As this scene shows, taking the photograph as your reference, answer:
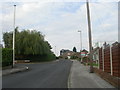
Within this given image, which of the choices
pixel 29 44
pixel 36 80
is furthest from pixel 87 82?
pixel 29 44

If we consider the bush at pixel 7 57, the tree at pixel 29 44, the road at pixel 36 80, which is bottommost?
the road at pixel 36 80

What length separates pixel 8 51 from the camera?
34594 millimetres

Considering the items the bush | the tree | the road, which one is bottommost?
the road

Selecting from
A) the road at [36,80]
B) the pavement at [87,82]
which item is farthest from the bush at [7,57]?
the pavement at [87,82]

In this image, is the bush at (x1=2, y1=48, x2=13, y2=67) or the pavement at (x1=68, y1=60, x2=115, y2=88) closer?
the pavement at (x1=68, y1=60, x2=115, y2=88)

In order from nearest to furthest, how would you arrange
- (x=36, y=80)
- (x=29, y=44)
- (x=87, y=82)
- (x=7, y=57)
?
(x=87, y=82), (x=36, y=80), (x=7, y=57), (x=29, y=44)

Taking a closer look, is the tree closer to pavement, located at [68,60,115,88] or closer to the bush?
the bush

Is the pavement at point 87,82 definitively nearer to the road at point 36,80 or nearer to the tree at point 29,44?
the road at point 36,80

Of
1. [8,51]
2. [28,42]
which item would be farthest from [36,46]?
[8,51]

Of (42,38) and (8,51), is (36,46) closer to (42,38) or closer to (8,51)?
(42,38)

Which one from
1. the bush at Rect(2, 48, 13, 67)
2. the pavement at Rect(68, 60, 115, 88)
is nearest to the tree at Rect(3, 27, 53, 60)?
the bush at Rect(2, 48, 13, 67)

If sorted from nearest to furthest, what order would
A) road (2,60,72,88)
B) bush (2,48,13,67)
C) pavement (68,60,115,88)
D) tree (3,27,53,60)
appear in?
pavement (68,60,115,88)
road (2,60,72,88)
bush (2,48,13,67)
tree (3,27,53,60)

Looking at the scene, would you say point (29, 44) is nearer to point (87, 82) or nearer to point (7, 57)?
point (7, 57)

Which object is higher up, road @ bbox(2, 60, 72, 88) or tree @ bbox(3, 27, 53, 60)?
tree @ bbox(3, 27, 53, 60)
